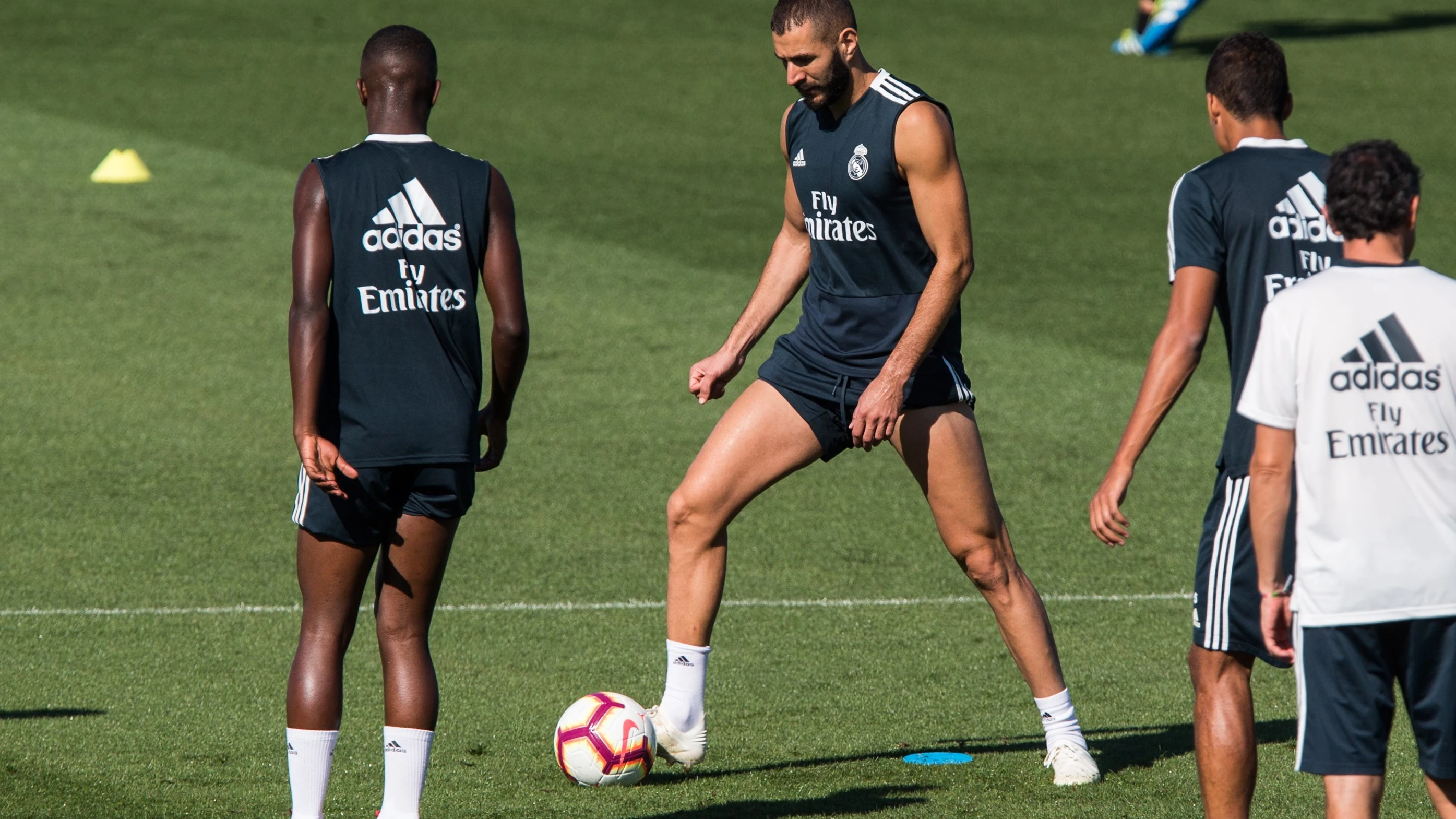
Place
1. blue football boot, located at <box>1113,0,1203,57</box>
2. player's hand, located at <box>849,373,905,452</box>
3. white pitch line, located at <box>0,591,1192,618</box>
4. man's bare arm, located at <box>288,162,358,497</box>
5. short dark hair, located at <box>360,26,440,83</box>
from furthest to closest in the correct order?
blue football boot, located at <box>1113,0,1203,57</box>
white pitch line, located at <box>0,591,1192,618</box>
player's hand, located at <box>849,373,905,452</box>
short dark hair, located at <box>360,26,440,83</box>
man's bare arm, located at <box>288,162,358,497</box>

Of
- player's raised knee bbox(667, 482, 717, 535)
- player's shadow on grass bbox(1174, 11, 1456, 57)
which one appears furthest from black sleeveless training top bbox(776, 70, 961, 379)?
player's shadow on grass bbox(1174, 11, 1456, 57)

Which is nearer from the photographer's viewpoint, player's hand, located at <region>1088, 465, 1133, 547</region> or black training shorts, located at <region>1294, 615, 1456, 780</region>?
black training shorts, located at <region>1294, 615, 1456, 780</region>

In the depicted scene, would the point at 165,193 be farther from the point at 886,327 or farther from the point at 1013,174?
the point at 886,327

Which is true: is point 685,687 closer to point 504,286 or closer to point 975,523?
point 975,523

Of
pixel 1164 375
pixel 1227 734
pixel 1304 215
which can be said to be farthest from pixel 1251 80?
pixel 1227 734

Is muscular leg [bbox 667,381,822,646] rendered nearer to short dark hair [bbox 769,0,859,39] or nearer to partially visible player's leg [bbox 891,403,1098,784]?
partially visible player's leg [bbox 891,403,1098,784]

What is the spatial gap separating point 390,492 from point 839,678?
2555mm

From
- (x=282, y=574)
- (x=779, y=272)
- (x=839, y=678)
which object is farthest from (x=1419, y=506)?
(x=282, y=574)

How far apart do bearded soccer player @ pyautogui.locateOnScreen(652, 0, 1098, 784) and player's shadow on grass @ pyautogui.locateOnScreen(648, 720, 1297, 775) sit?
6.2 inches

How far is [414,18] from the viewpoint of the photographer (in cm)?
2589

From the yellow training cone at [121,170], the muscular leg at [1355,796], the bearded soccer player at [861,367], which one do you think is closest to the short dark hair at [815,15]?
the bearded soccer player at [861,367]

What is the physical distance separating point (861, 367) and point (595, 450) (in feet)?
15.3

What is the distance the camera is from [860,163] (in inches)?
217

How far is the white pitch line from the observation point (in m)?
7.38
